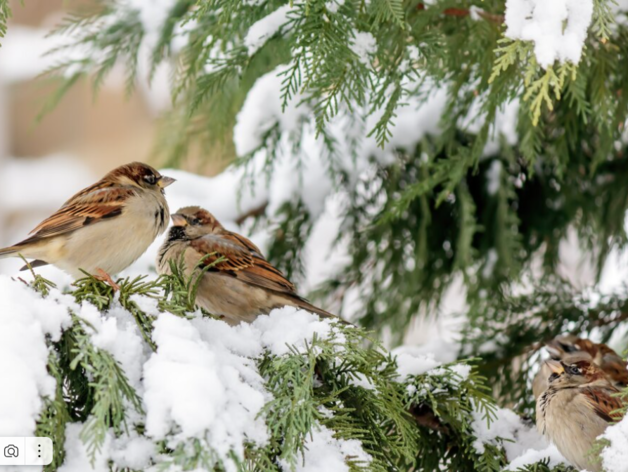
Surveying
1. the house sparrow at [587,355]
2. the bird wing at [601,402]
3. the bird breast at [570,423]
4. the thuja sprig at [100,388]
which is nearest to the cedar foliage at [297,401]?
the thuja sprig at [100,388]

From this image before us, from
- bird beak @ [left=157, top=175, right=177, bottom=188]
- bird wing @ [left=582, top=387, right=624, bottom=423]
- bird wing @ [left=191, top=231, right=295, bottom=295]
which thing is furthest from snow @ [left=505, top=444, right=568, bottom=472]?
bird beak @ [left=157, top=175, right=177, bottom=188]

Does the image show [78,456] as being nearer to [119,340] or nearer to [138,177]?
[119,340]

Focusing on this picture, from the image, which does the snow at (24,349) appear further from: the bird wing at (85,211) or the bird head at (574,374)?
the bird head at (574,374)

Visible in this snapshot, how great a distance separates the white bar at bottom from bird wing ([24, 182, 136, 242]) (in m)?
0.76

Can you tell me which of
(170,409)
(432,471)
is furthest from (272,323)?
(432,471)

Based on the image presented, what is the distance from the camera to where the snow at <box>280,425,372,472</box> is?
36.0 inches

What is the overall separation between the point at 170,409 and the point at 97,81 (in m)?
1.33

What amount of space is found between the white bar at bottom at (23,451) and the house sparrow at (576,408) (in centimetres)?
82

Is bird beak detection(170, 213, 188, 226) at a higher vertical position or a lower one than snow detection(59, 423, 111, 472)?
higher

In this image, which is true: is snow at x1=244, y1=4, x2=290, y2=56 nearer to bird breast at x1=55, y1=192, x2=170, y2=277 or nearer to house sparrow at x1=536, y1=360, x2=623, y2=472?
bird breast at x1=55, y1=192, x2=170, y2=277

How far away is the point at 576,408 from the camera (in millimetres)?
1374

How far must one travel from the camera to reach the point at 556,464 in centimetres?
122

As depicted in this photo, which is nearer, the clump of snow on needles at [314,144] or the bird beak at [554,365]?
the bird beak at [554,365]

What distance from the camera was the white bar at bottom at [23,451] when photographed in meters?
0.75
